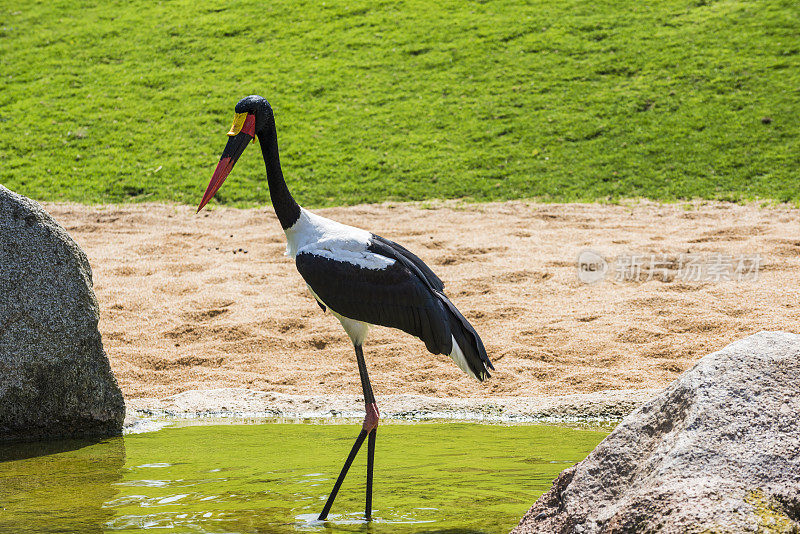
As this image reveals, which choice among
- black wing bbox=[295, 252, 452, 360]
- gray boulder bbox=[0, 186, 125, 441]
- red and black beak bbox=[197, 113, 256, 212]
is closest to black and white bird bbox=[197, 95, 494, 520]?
black wing bbox=[295, 252, 452, 360]

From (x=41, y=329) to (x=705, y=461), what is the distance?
151 inches

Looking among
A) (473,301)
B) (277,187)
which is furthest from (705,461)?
(473,301)

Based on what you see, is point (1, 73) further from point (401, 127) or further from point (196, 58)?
point (401, 127)

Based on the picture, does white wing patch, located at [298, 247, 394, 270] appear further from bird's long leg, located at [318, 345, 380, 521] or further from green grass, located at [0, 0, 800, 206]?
green grass, located at [0, 0, 800, 206]

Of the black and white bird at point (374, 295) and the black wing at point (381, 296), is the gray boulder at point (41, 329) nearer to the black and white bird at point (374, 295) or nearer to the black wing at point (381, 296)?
the black and white bird at point (374, 295)

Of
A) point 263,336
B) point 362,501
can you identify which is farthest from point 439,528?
point 263,336

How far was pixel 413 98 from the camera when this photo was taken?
17531mm

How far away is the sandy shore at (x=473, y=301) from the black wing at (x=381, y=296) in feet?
5.61

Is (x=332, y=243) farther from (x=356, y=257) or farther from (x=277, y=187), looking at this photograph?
(x=277, y=187)

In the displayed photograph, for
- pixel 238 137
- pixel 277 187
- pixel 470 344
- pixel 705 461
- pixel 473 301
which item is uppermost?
pixel 238 137

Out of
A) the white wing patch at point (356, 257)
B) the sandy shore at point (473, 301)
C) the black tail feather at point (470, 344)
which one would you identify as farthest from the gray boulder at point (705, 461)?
the sandy shore at point (473, 301)

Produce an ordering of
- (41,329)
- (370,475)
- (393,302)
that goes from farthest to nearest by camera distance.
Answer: (41,329) < (393,302) < (370,475)

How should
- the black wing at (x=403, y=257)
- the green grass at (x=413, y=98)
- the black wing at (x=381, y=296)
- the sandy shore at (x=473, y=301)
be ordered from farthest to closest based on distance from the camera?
the green grass at (x=413, y=98), the sandy shore at (x=473, y=301), the black wing at (x=403, y=257), the black wing at (x=381, y=296)

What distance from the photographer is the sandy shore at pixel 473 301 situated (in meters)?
6.70
